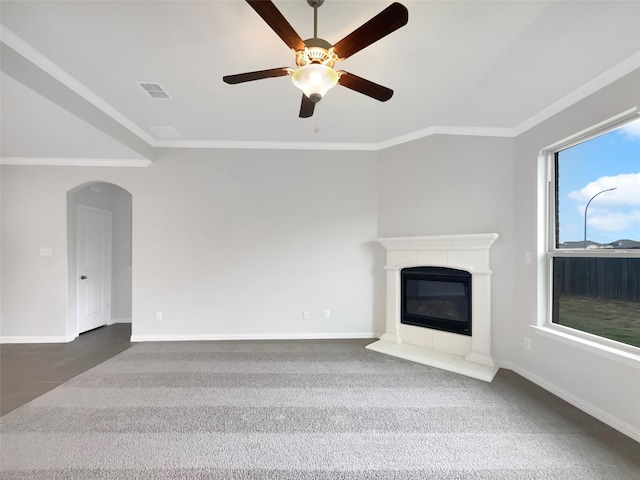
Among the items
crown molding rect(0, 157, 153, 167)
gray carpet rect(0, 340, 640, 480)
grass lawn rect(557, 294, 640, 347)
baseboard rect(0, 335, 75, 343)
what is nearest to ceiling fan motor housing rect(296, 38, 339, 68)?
gray carpet rect(0, 340, 640, 480)

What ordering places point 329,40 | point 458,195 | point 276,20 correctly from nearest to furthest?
1. point 276,20
2. point 329,40
3. point 458,195

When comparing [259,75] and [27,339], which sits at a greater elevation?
[259,75]

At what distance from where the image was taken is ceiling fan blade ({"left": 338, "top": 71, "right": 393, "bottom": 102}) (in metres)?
1.75

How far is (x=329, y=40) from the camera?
200cm

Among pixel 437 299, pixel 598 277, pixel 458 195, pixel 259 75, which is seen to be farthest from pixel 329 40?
pixel 437 299

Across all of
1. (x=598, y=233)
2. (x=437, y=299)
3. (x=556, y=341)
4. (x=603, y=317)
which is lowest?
(x=556, y=341)

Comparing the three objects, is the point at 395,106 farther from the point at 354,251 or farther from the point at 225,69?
the point at 354,251

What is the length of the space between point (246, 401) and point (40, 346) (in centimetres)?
341

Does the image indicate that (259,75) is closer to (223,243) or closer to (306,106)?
(306,106)

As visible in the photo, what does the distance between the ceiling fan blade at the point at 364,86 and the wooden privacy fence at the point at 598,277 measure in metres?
2.26

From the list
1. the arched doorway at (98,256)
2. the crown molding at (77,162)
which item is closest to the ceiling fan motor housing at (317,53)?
the crown molding at (77,162)

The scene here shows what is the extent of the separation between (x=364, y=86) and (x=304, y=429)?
241 cm

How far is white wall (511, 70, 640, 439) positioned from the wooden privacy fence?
8.8 inches

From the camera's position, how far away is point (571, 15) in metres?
1.73
